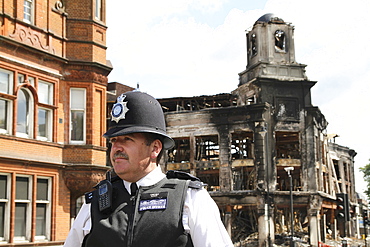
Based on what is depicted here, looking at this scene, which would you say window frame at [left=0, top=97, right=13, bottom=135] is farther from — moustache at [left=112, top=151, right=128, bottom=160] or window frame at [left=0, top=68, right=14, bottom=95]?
moustache at [left=112, top=151, right=128, bottom=160]

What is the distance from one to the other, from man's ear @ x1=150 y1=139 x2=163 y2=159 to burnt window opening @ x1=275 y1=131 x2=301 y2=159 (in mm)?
42913

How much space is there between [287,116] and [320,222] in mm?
9625

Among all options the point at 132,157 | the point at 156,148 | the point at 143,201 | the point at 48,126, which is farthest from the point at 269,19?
the point at 143,201

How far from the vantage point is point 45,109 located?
59.4 feet

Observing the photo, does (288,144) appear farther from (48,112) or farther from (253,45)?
(48,112)

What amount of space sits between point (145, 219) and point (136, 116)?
685mm

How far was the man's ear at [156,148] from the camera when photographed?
354cm

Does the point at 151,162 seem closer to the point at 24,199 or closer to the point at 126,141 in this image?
the point at 126,141

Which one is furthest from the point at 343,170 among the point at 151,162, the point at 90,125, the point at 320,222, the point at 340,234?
the point at 151,162

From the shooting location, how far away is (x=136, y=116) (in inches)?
139

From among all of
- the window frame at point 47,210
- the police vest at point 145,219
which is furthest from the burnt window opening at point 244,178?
the police vest at point 145,219

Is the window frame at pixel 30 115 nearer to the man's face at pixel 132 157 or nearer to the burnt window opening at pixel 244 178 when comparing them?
the man's face at pixel 132 157

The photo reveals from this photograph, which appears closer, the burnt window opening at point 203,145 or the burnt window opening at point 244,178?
the burnt window opening at point 244,178

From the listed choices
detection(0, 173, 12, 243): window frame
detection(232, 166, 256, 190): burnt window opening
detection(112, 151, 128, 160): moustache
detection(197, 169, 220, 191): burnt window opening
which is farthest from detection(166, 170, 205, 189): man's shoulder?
detection(197, 169, 220, 191): burnt window opening
